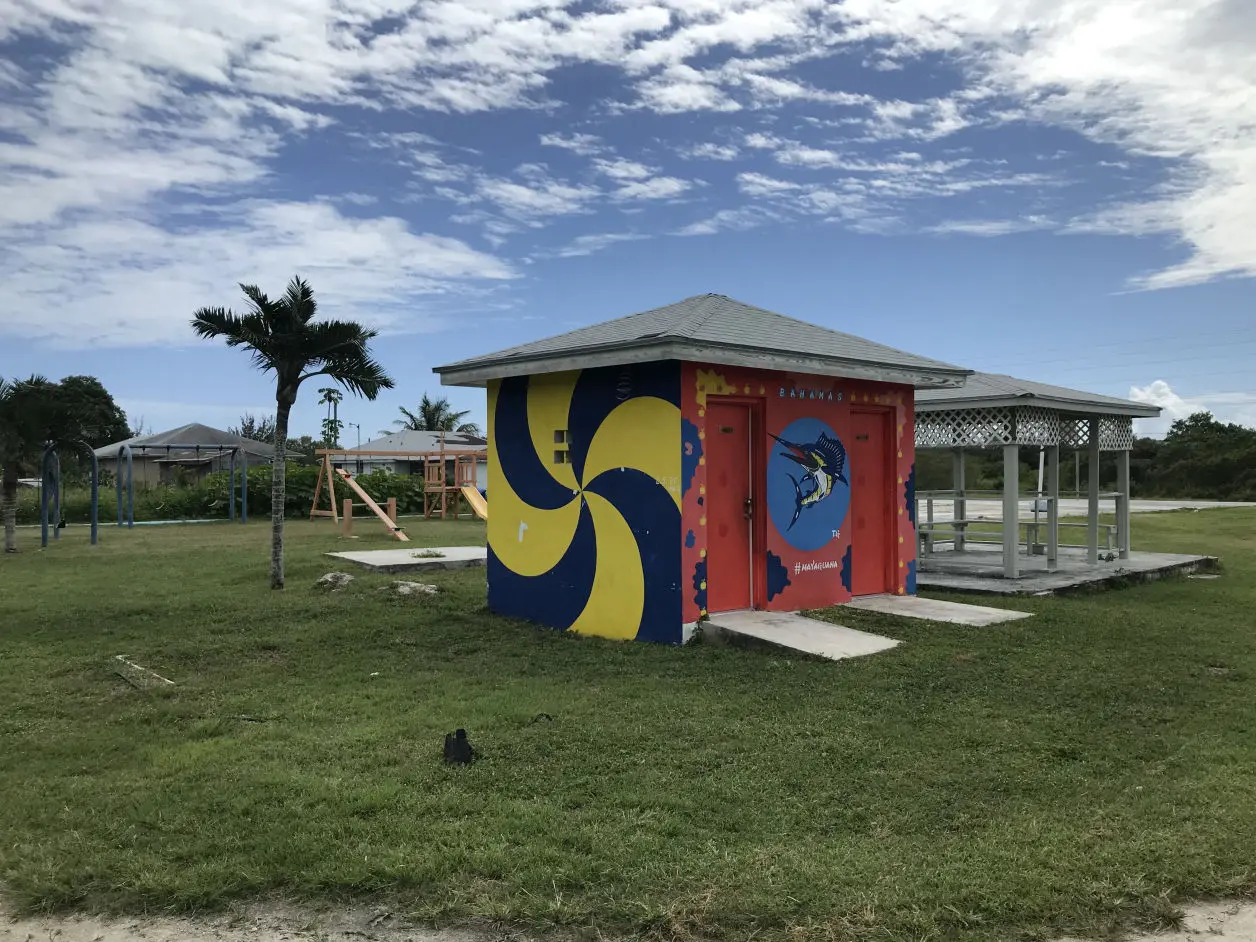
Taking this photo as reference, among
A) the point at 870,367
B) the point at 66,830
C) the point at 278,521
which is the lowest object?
the point at 66,830

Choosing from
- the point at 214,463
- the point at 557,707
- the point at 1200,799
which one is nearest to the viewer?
the point at 1200,799

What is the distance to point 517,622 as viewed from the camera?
9.20m

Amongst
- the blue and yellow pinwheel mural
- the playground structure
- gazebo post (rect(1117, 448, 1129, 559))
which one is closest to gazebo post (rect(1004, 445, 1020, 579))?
gazebo post (rect(1117, 448, 1129, 559))

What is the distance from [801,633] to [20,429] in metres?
15.1

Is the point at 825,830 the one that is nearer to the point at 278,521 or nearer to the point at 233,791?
the point at 233,791

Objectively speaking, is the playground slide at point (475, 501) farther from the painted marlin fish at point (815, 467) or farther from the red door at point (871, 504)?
the painted marlin fish at point (815, 467)

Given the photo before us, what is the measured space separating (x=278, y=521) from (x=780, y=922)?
1013 cm

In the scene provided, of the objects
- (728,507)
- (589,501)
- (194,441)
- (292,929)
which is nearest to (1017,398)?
(728,507)

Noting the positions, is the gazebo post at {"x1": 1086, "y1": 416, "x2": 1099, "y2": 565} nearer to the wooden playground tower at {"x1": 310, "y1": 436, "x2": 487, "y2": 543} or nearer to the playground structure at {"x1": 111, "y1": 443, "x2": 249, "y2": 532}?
the wooden playground tower at {"x1": 310, "y1": 436, "x2": 487, "y2": 543}

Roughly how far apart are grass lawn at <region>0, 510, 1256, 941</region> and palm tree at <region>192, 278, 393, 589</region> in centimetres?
378

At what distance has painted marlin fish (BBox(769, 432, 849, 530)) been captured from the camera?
8812 mm

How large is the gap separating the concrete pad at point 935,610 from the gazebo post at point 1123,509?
554cm

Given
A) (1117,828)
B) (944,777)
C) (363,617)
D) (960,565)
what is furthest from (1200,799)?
(960,565)

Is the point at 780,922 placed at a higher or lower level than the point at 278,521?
lower
